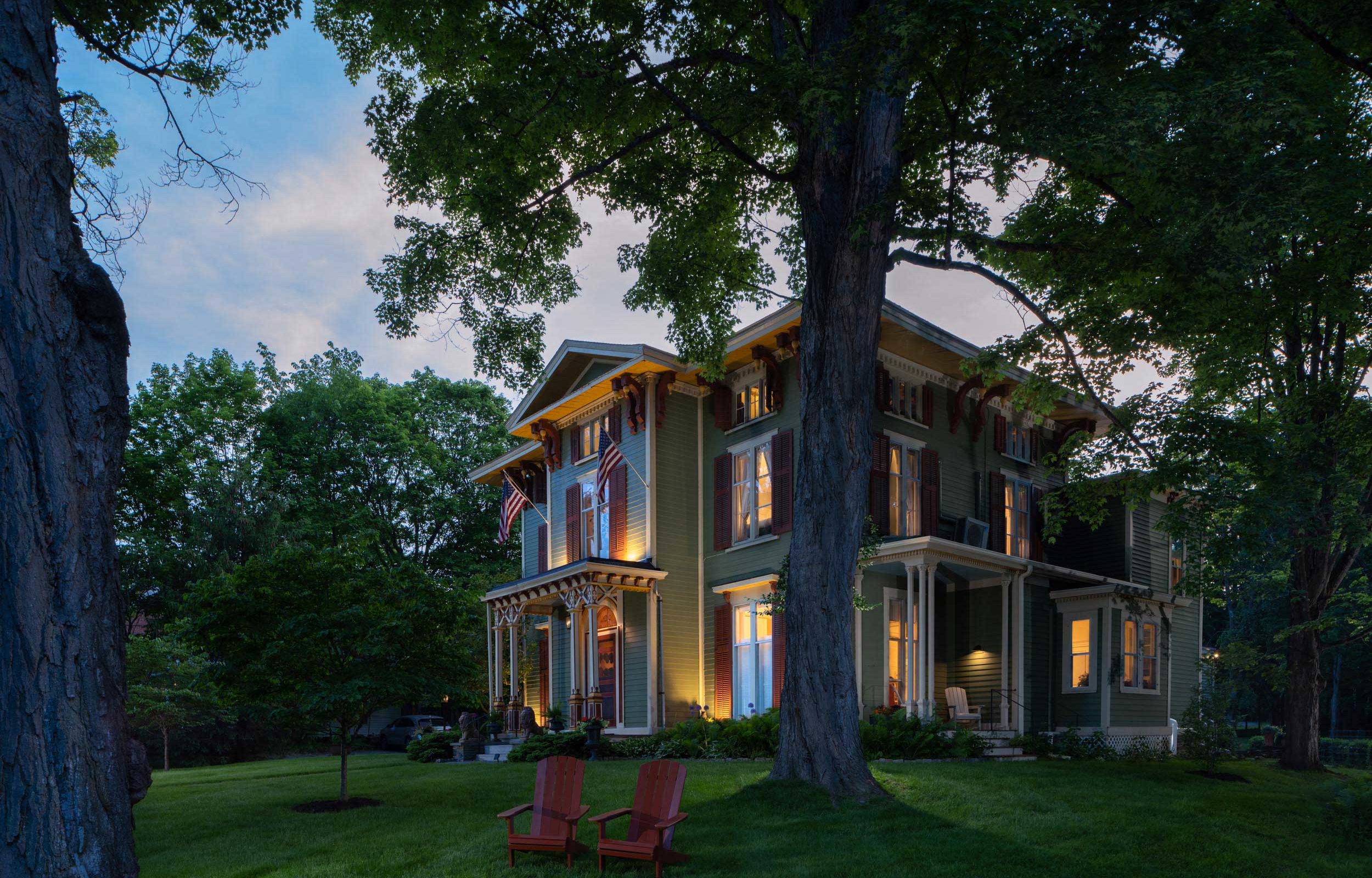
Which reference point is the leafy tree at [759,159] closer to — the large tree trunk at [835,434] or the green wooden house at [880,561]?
the large tree trunk at [835,434]

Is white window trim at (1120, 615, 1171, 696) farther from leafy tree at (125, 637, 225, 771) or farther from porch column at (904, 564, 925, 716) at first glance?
leafy tree at (125, 637, 225, 771)

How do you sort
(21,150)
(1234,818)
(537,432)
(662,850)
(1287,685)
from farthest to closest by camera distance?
(537,432) → (1287,685) → (1234,818) → (662,850) → (21,150)

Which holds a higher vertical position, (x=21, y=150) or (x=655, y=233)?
(x=655, y=233)

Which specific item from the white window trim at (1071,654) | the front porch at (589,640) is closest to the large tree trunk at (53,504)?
the front porch at (589,640)

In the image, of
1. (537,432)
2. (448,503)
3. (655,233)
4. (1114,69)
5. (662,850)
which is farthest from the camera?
(448,503)

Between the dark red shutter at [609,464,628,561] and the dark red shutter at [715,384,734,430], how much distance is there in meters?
2.29

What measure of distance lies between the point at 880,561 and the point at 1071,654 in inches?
234

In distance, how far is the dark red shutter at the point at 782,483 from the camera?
18.6 meters

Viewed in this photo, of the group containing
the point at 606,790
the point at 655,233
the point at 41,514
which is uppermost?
the point at 655,233

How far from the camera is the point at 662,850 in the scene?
774cm

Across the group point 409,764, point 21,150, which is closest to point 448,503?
point 409,764

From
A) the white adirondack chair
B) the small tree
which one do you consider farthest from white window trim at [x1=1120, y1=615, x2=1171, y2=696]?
the small tree

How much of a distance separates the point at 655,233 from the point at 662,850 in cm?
1019

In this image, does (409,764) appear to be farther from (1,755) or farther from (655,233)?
(1,755)
